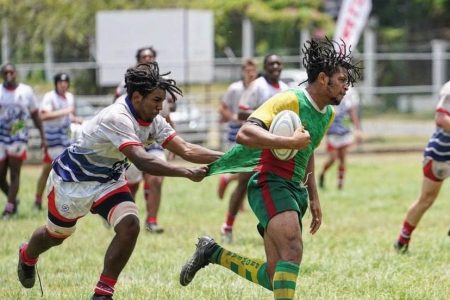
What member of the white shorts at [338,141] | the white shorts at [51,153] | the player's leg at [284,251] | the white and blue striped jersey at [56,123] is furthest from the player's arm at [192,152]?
the white shorts at [338,141]

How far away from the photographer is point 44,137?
14.3 m

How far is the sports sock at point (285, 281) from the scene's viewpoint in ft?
21.6

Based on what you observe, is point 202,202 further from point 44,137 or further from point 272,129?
point 272,129

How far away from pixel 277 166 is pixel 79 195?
1.50m

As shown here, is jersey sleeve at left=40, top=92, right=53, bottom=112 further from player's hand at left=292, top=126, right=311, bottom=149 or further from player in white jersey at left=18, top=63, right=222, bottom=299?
player's hand at left=292, top=126, right=311, bottom=149

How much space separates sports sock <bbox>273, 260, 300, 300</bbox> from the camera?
21.6 feet

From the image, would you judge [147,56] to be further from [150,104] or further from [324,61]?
[324,61]

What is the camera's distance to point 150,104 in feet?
23.5

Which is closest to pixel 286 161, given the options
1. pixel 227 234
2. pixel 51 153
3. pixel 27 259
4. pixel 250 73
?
pixel 27 259

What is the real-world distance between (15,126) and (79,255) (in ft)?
12.9

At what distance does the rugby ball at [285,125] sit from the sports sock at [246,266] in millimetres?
831

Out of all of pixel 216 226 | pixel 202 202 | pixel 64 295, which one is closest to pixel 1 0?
pixel 202 202

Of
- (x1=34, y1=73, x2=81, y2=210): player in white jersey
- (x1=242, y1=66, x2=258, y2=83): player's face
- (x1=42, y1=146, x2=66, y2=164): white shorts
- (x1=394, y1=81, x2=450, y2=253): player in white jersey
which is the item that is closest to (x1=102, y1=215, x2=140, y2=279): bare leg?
(x1=394, y1=81, x2=450, y2=253): player in white jersey

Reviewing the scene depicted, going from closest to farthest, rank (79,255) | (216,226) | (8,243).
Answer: (79,255)
(8,243)
(216,226)
